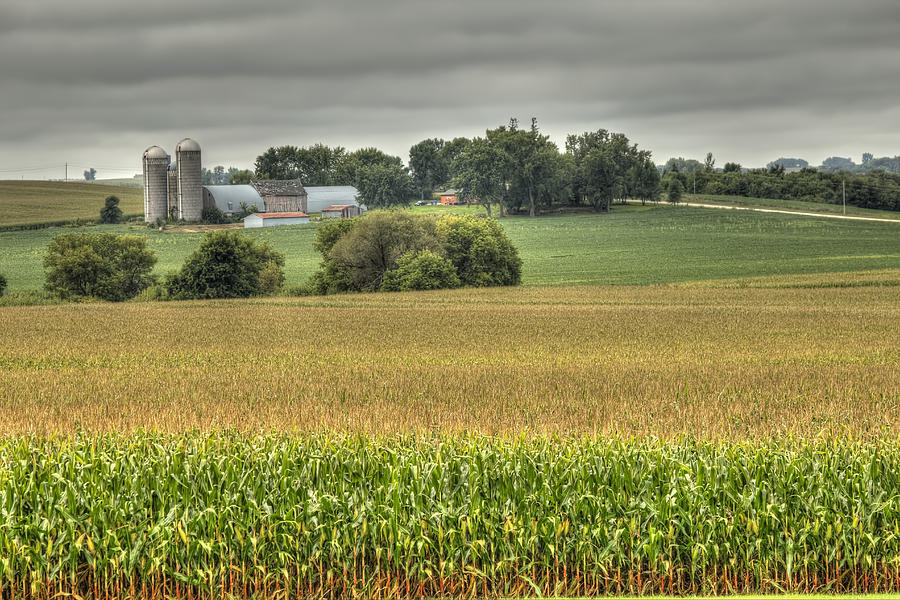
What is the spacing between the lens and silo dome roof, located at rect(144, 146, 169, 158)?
514 feet

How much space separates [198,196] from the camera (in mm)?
153250

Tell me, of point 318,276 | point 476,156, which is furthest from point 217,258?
point 476,156

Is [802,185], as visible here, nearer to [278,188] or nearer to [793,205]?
[793,205]

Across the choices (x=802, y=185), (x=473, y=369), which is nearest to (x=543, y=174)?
(x=802, y=185)

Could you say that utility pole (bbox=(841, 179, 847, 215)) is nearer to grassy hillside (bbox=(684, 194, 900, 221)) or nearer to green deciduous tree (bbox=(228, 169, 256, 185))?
grassy hillside (bbox=(684, 194, 900, 221))

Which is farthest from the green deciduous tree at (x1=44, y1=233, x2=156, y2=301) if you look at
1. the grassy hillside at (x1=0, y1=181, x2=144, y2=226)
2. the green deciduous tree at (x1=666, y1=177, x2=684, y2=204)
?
the green deciduous tree at (x1=666, y1=177, x2=684, y2=204)

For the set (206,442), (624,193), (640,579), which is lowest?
(640,579)

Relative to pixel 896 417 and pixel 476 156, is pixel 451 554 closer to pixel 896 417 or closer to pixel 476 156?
pixel 896 417

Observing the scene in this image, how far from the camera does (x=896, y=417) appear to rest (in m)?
17.3

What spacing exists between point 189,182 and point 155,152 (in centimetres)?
1018

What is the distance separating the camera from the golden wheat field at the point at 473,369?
55.5 feet

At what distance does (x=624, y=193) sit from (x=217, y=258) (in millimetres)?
100599

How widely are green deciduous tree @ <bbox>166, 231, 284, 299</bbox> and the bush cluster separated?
5173 mm

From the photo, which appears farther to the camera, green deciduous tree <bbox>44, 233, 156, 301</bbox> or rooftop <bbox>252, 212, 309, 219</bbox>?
rooftop <bbox>252, 212, 309, 219</bbox>
